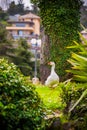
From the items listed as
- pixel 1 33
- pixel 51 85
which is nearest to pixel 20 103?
pixel 51 85

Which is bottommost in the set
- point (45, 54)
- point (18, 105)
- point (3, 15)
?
point (3, 15)

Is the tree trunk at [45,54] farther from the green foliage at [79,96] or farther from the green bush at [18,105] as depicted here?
the green bush at [18,105]

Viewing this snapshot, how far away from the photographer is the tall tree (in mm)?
10312

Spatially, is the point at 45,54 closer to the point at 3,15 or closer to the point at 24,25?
the point at 3,15

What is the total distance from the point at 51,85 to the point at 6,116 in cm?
408

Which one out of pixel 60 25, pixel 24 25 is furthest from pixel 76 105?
pixel 24 25

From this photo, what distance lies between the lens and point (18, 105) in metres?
4.14

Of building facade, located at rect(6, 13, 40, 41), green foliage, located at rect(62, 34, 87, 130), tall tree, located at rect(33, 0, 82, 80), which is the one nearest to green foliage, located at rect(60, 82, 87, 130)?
green foliage, located at rect(62, 34, 87, 130)

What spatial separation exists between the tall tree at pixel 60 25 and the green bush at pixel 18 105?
589 cm

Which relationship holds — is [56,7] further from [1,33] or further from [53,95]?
[1,33]

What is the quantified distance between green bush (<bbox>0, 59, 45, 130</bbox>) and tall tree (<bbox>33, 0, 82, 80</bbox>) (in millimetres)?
A: 5892

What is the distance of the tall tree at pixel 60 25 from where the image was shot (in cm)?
1031

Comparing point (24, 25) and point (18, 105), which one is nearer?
point (18, 105)

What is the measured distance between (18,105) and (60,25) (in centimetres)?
644
